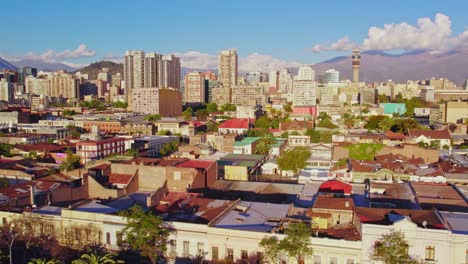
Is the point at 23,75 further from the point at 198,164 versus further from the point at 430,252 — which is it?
the point at 430,252

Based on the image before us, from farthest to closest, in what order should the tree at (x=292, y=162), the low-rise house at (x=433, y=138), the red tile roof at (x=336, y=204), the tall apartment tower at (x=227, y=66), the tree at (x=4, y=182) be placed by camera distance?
the tall apartment tower at (x=227, y=66)
the low-rise house at (x=433, y=138)
the tree at (x=292, y=162)
the tree at (x=4, y=182)
the red tile roof at (x=336, y=204)

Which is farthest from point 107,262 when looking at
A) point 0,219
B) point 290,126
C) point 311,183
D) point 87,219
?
point 290,126

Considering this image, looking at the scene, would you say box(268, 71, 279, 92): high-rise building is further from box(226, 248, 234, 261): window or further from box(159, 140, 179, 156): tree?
box(226, 248, 234, 261): window

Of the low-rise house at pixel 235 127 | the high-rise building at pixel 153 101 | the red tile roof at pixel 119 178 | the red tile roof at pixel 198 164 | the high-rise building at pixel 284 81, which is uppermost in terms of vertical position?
the high-rise building at pixel 284 81

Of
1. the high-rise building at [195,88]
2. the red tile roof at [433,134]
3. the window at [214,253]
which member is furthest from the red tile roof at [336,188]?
the high-rise building at [195,88]

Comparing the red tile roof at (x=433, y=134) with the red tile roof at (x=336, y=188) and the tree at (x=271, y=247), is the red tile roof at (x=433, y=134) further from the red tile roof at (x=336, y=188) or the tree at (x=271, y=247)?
the tree at (x=271, y=247)

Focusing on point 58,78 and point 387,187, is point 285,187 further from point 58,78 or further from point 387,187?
point 58,78

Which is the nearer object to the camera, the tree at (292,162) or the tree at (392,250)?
the tree at (392,250)
